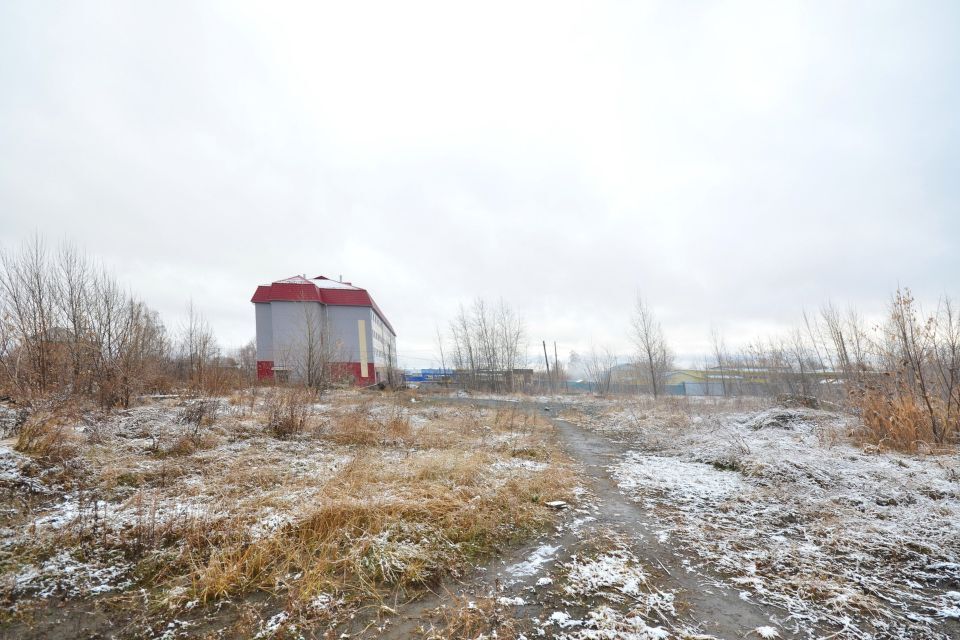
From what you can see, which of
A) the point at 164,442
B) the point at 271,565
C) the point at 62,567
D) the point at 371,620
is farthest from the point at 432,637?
the point at 164,442

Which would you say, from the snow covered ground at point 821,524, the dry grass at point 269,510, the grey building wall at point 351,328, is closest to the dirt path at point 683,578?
the snow covered ground at point 821,524

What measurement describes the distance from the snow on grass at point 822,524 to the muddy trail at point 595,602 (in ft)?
0.66

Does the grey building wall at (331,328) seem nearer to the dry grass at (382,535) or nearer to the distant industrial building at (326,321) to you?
the distant industrial building at (326,321)

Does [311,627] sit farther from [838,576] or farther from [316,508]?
[838,576]

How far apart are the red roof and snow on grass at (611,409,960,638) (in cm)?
2805

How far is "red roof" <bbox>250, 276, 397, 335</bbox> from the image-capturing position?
100ft

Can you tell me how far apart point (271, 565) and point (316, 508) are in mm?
768

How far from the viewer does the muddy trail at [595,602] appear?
254cm

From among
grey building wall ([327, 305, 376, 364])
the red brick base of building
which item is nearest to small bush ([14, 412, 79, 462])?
the red brick base of building

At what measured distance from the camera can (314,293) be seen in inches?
1227

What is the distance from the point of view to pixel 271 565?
3.11 m

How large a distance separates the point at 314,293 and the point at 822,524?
32.4 meters

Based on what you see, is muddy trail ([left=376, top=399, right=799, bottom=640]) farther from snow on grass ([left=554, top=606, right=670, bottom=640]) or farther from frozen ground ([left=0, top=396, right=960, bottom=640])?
snow on grass ([left=554, top=606, right=670, bottom=640])

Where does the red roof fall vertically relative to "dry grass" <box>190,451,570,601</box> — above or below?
above
